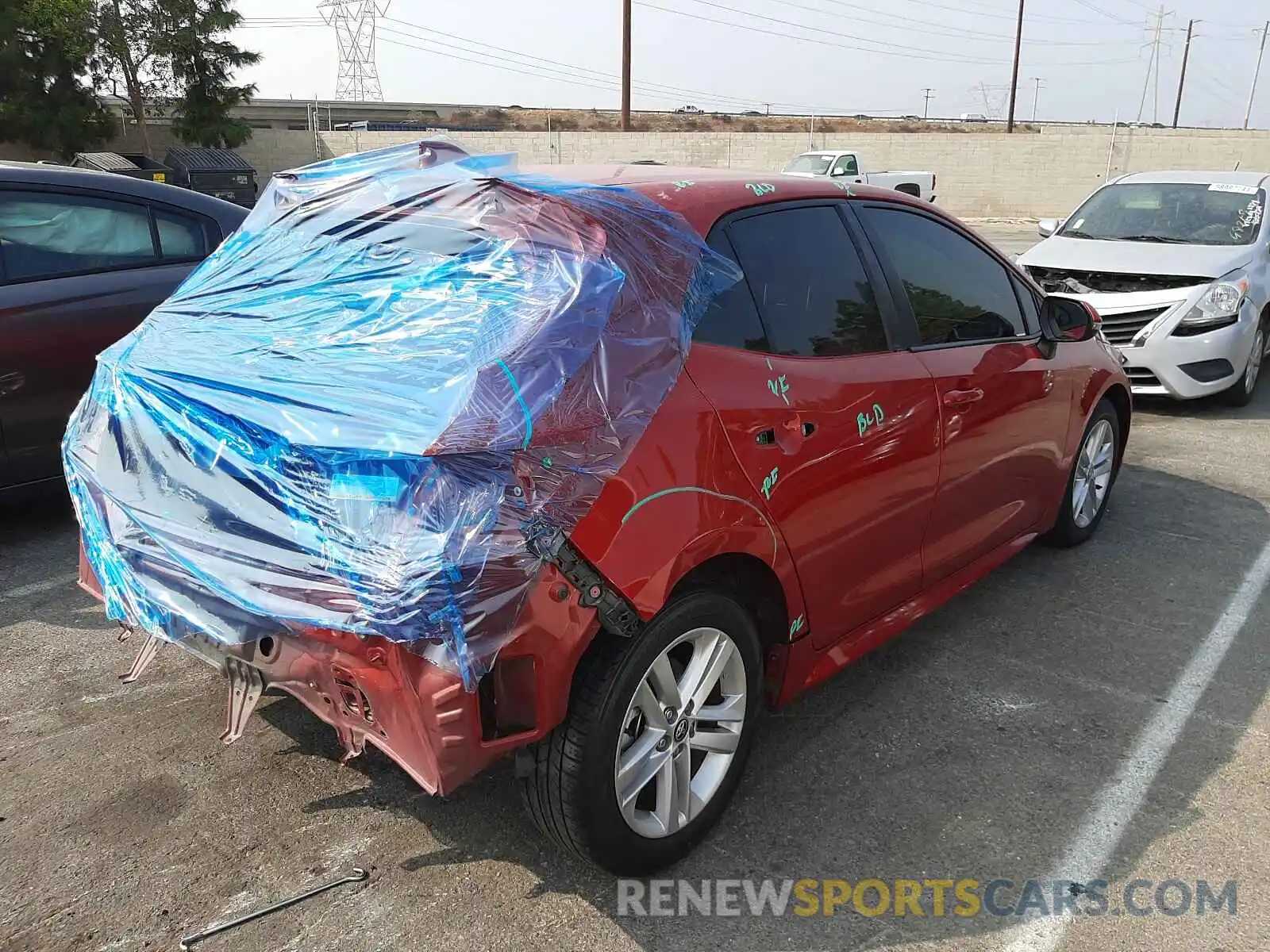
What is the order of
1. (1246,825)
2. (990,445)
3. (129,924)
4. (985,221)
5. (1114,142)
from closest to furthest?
(129,924), (1246,825), (990,445), (985,221), (1114,142)

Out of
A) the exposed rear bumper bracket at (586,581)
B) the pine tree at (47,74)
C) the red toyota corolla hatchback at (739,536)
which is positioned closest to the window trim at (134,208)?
the red toyota corolla hatchback at (739,536)

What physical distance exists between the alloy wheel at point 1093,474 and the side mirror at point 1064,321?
0.58 meters

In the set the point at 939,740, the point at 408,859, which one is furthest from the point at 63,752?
the point at 939,740

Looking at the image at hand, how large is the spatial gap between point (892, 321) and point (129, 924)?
2698mm

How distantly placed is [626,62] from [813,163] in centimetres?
1106

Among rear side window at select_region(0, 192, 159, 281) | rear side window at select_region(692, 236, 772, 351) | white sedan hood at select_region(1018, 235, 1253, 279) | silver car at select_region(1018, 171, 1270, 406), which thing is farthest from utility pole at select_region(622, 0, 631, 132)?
rear side window at select_region(692, 236, 772, 351)

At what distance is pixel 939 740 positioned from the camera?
3.16 metres

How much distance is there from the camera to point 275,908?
2.40 m

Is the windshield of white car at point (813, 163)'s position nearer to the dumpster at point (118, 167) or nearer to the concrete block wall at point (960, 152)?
the concrete block wall at point (960, 152)

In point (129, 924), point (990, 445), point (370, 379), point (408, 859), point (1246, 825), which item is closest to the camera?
point (370, 379)

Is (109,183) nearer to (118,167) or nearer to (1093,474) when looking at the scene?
(1093,474)

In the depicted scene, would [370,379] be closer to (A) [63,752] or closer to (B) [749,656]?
(B) [749,656]

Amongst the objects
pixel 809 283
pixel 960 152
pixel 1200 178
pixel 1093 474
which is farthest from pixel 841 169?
pixel 809 283

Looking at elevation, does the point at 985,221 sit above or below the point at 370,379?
below
